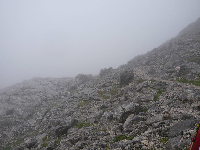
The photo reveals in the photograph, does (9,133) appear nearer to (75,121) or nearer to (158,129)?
(75,121)

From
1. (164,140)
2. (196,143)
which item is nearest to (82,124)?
(164,140)

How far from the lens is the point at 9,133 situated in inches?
1316

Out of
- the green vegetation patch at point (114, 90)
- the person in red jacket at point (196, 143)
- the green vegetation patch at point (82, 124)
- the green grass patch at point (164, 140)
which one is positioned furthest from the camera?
the green vegetation patch at point (114, 90)

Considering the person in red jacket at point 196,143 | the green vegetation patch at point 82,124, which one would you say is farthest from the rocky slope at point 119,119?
the person in red jacket at point 196,143

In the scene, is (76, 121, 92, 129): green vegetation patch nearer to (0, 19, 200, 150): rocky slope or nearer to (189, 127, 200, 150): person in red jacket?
(0, 19, 200, 150): rocky slope

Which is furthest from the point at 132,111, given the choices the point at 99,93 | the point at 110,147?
the point at 99,93

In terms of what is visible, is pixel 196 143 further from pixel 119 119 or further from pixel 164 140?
pixel 119 119

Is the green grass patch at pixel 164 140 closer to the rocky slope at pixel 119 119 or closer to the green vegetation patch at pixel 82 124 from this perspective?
the rocky slope at pixel 119 119

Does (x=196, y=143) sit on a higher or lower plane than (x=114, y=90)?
higher

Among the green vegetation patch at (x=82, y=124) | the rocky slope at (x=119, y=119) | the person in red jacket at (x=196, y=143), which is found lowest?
the green vegetation patch at (x=82, y=124)

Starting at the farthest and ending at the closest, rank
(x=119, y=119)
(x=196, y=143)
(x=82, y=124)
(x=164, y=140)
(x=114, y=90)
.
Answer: (x=114, y=90), (x=82, y=124), (x=119, y=119), (x=164, y=140), (x=196, y=143)

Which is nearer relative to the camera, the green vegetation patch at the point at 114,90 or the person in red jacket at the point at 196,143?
the person in red jacket at the point at 196,143

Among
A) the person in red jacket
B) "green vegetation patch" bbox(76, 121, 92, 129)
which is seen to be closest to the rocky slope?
"green vegetation patch" bbox(76, 121, 92, 129)

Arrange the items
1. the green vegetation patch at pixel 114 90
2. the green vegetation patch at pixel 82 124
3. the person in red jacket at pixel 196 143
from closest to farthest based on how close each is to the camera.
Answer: the person in red jacket at pixel 196 143
the green vegetation patch at pixel 82 124
the green vegetation patch at pixel 114 90
